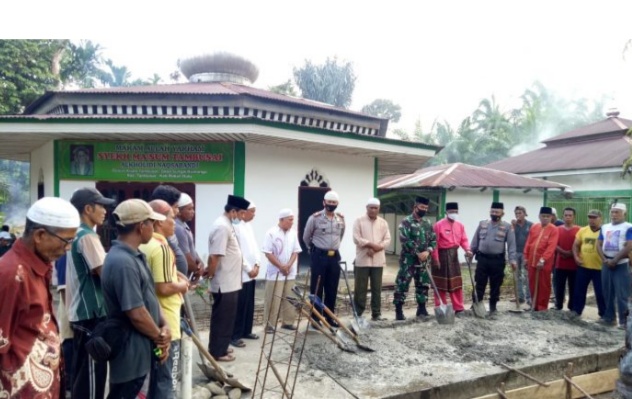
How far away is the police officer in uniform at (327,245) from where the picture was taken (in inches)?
241

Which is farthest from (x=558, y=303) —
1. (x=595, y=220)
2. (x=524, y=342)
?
A: (x=524, y=342)

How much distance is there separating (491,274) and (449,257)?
0.77m

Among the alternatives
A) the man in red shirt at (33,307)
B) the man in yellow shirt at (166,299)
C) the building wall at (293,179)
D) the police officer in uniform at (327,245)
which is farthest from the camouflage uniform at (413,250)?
the man in red shirt at (33,307)

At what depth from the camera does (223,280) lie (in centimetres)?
485

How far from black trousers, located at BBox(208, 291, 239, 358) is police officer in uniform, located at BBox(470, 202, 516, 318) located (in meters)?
4.08

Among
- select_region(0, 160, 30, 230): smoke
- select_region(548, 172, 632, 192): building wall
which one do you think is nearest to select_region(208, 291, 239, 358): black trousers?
select_region(548, 172, 632, 192): building wall

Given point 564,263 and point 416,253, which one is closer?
point 416,253

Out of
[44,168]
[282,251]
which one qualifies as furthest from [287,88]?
[282,251]

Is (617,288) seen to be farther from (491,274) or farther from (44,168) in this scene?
(44,168)

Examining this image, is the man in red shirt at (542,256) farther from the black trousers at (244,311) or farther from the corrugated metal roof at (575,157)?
the corrugated metal roof at (575,157)

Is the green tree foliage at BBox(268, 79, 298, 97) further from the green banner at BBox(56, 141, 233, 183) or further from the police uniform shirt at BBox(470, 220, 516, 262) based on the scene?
the police uniform shirt at BBox(470, 220, 516, 262)

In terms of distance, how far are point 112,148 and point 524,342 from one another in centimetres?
784

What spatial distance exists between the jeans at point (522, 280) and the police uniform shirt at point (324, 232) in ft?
12.3

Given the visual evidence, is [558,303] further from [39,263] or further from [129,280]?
[39,263]
